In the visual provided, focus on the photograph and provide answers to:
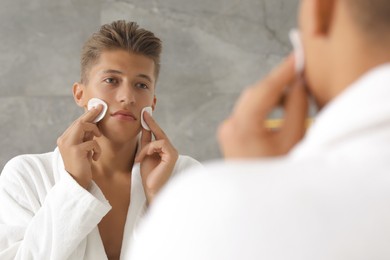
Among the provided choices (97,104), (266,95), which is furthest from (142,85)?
(266,95)

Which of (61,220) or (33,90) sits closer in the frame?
(61,220)

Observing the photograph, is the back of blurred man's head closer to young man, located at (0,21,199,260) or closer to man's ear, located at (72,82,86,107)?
young man, located at (0,21,199,260)

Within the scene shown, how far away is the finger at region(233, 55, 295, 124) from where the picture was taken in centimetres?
50

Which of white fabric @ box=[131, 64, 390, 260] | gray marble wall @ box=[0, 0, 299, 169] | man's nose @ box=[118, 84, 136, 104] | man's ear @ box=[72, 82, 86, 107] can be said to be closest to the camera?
white fabric @ box=[131, 64, 390, 260]

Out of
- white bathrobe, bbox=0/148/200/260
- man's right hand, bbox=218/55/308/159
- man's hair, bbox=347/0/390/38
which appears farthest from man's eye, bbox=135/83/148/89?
man's hair, bbox=347/0/390/38

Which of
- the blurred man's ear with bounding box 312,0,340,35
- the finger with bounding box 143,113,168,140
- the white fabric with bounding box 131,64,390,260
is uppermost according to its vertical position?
the finger with bounding box 143,113,168,140

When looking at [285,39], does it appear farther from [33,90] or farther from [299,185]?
[299,185]

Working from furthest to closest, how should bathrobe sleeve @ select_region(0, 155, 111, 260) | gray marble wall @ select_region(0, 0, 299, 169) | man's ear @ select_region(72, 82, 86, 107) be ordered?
1. gray marble wall @ select_region(0, 0, 299, 169)
2. man's ear @ select_region(72, 82, 86, 107)
3. bathrobe sleeve @ select_region(0, 155, 111, 260)

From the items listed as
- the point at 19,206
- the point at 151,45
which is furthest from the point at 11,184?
the point at 151,45

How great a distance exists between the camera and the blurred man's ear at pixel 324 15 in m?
0.44

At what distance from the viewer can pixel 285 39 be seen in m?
2.36

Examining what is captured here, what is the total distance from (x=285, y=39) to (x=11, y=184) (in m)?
1.21

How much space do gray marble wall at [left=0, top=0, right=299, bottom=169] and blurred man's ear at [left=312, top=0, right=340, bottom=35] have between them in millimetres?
1895

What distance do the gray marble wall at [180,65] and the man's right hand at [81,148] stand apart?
0.79 metres
